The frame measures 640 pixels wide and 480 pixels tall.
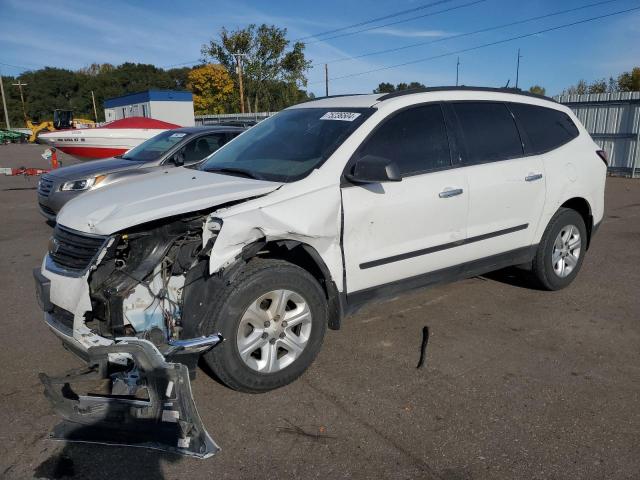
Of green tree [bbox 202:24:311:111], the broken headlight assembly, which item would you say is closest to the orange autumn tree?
green tree [bbox 202:24:311:111]

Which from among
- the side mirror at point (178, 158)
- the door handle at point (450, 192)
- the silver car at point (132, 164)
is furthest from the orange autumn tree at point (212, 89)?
the door handle at point (450, 192)

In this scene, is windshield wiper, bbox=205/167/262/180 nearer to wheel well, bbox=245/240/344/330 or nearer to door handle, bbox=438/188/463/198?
wheel well, bbox=245/240/344/330

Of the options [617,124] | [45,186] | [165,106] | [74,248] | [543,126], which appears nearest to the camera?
[74,248]

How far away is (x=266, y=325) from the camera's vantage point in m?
3.24

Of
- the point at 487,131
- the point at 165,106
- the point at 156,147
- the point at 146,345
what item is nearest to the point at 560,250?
the point at 487,131

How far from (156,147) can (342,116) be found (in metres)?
5.56

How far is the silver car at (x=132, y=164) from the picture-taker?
767 centimetres

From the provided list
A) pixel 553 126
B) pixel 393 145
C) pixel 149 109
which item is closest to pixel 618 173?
pixel 553 126

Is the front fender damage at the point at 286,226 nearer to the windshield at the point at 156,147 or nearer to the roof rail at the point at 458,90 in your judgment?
the roof rail at the point at 458,90

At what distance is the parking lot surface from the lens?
265 centimetres

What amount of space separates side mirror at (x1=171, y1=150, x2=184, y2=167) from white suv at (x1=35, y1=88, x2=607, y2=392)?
377 centimetres

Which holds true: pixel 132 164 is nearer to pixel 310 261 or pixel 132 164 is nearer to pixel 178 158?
pixel 178 158

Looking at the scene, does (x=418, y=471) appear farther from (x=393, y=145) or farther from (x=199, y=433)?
(x=393, y=145)

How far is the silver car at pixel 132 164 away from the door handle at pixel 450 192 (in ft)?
16.7
